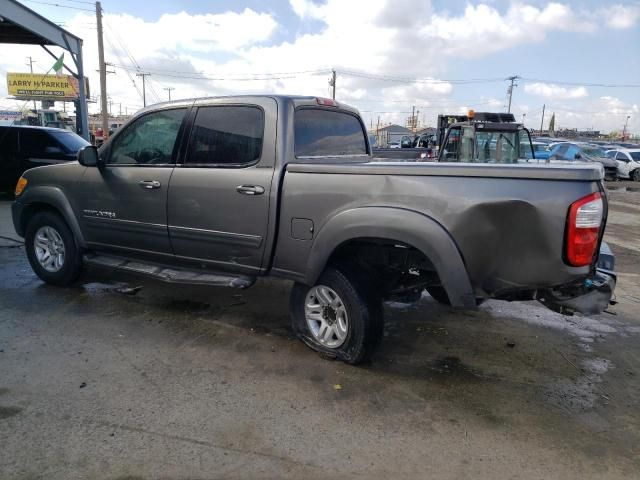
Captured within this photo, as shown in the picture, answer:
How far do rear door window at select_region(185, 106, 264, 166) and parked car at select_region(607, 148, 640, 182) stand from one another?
24.0 metres

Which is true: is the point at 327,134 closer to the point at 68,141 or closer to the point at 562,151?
the point at 68,141

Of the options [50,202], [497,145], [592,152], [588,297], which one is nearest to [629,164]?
[592,152]

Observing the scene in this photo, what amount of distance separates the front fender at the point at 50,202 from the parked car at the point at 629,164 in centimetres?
2455

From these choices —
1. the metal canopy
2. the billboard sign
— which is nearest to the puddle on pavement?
the metal canopy

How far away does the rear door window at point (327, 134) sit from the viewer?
13.4ft

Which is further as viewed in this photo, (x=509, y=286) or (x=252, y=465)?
(x=509, y=286)

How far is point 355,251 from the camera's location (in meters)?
3.69

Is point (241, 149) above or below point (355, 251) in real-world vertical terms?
above

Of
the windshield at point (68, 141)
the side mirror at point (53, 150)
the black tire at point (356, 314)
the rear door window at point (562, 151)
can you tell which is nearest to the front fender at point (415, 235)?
the black tire at point (356, 314)

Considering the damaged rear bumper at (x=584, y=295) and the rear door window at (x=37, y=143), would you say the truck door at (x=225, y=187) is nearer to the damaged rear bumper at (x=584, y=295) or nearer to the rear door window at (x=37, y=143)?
the damaged rear bumper at (x=584, y=295)

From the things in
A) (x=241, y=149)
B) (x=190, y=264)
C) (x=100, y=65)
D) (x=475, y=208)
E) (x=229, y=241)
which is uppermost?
(x=100, y=65)

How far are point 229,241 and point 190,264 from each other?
64 cm

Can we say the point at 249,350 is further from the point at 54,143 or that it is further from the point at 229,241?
the point at 54,143

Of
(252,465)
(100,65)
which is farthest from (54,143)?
(100,65)
